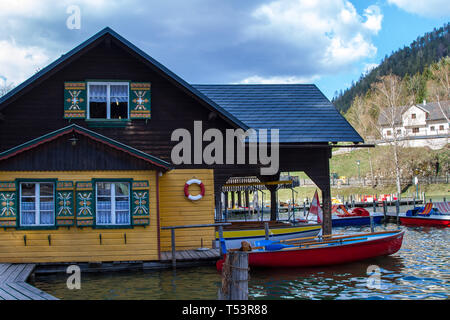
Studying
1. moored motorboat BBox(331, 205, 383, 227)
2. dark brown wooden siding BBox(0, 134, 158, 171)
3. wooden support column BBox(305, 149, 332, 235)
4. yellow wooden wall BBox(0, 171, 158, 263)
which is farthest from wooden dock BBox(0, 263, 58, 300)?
moored motorboat BBox(331, 205, 383, 227)

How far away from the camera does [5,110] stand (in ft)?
55.1

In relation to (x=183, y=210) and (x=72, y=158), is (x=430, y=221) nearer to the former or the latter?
(x=183, y=210)

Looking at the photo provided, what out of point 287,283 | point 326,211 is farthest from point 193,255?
point 326,211

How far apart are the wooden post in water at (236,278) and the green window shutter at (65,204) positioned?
8.96m

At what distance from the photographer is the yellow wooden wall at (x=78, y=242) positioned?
15055 millimetres

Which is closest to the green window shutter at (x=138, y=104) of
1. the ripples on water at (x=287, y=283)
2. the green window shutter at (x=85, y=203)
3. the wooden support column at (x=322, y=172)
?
the green window shutter at (x=85, y=203)

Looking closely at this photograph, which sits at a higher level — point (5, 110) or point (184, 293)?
point (5, 110)

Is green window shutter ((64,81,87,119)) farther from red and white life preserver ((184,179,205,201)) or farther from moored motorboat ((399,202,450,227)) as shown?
moored motorboat ((399,202,450,227))

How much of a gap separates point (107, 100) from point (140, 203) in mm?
4474

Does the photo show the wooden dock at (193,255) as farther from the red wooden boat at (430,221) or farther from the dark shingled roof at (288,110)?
the red wooden boat at (430,221)

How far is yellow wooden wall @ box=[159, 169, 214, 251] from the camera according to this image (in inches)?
678

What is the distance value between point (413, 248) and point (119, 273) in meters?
13.9
